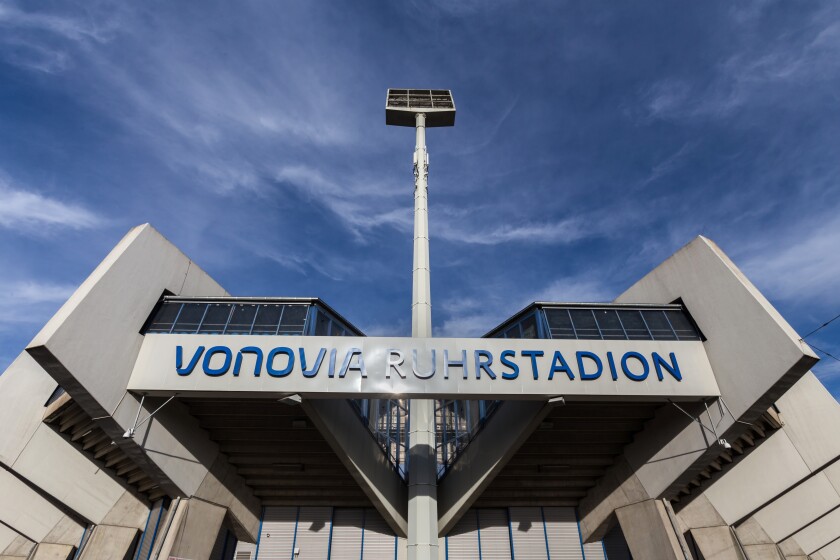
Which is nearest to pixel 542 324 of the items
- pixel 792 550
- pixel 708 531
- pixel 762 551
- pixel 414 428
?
pixel 414 428

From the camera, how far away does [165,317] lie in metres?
23.0

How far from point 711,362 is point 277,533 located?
2460 centimetres

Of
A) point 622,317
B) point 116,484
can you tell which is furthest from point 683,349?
point 116,484

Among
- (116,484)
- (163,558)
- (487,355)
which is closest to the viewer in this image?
(487,355)

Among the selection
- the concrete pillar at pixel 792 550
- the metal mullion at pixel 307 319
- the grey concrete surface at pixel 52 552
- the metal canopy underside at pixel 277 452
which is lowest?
the grey concrete surface at pixel 52 552

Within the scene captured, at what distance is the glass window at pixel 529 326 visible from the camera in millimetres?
23828

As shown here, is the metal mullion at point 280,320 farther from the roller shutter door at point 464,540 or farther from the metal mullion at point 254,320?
Result: the roller shutter door at point 464,540

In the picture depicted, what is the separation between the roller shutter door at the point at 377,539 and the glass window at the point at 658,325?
18.3 meters

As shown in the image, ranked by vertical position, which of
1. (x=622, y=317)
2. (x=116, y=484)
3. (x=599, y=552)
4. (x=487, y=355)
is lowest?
(x=599, y=552)

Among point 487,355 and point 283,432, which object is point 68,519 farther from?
point 487,355

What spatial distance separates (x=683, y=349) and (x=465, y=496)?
12452 mm

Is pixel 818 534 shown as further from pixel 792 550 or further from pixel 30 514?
pixel 30 514

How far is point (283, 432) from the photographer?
984 inches

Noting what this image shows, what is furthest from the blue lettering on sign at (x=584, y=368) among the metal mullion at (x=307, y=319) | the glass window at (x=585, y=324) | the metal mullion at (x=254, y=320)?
the metal mullion at (x=254, y=320)
